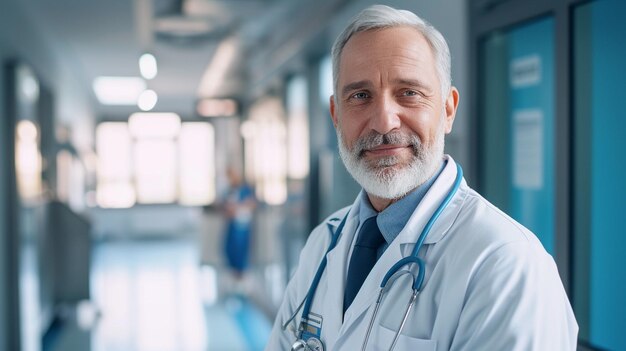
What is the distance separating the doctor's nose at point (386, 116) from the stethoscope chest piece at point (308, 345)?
0.46 m

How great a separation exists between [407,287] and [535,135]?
1.14 meters

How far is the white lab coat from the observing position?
94 centimetres

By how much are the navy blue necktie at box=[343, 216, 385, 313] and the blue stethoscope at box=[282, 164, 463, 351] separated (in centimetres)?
11

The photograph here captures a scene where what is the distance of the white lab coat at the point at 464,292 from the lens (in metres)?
0.94

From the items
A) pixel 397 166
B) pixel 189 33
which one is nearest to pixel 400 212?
pixel 397 166

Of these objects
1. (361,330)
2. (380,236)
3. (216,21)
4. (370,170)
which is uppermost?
(216,21)

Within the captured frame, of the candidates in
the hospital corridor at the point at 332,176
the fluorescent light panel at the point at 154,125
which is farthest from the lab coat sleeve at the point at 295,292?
the fluorescent light panel at the point at 154,125

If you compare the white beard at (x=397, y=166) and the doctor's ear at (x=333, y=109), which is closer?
the white beard at (x=397, y=166)

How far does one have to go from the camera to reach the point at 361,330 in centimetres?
115

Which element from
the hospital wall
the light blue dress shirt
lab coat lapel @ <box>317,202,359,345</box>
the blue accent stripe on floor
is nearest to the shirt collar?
the light blue dress shirt

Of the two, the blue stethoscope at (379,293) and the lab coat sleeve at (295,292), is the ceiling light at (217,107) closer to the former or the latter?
the lab coat sleeve at (295,292)

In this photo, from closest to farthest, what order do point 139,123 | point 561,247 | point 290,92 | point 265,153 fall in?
point 561,247, point 290,92, point 265,153, point 139,123

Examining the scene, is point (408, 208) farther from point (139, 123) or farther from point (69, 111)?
point (139, 123)

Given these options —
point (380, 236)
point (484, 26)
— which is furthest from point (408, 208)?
point (484, 26)
